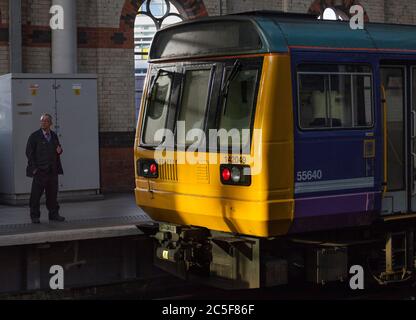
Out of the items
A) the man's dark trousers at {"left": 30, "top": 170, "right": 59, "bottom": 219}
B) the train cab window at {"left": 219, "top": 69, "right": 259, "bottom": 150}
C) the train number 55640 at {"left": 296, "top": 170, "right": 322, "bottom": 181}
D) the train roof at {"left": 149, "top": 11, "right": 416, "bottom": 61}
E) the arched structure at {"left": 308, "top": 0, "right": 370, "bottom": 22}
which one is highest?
the arched structure at {"left": 308, "top": 0, "right": 370, "bottom": 22}

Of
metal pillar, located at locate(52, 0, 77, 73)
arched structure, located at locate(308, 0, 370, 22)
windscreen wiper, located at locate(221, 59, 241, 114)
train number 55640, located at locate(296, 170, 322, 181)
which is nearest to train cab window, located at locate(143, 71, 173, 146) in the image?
windscreen wiper, located at locate(221, 59, 241, 114)

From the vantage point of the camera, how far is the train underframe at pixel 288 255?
8.68 m

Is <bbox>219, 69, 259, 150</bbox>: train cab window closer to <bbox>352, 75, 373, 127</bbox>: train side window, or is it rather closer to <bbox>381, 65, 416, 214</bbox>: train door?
<bbox>352, 75, 373, 127</bbox>: train side window

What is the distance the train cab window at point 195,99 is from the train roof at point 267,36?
23 centimetres

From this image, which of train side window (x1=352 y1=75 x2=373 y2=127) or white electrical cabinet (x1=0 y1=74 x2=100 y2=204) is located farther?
white electrical cabinet (x1=0 y1=74 x2=100 y2=204)

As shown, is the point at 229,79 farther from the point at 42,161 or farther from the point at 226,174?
the point at 42,161

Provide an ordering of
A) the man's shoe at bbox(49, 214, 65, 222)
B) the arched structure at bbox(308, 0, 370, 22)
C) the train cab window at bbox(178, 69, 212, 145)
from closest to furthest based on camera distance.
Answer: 1. the train cab window at bbox(178, 69, 212, 145)
2. the man's shoe at bbox(49, 214, 65, 222)
3. the arched structure at bbox(308, 0, 370, 22)

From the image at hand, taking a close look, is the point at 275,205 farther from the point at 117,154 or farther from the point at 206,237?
the point at 117,154

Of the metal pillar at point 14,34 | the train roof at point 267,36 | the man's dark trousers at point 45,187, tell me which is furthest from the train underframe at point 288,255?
the metal pillar at point 14,34

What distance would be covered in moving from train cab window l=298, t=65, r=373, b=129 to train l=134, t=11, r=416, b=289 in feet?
0.04

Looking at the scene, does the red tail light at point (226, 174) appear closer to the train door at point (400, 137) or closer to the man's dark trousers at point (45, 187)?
the train door at point (400, 137)

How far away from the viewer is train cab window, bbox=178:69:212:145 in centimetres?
891

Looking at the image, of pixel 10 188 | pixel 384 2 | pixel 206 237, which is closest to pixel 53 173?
pixel 10 188
